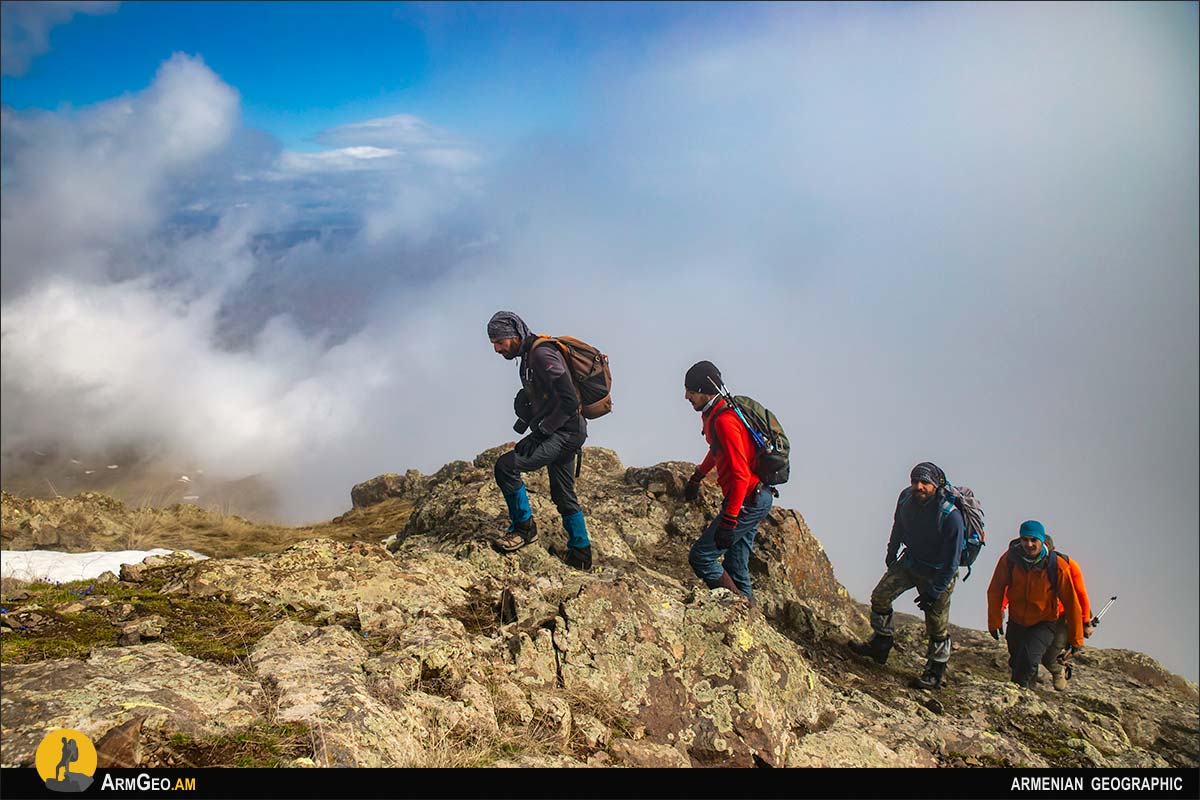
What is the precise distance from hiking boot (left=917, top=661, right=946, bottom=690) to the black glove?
365 cm

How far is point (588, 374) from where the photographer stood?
9172mm

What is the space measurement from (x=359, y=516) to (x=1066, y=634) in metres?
14.7

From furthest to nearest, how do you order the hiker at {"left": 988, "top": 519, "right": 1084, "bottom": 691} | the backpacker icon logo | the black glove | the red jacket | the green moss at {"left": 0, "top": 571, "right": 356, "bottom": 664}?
the hiker at {"left": 988, "top": 519, "right": 1084, "bottom": 691} < the black glove < the red jacket < the green moss at {"left": 0, "top": 571, "right": 356, "bottom": 664} < the backpacker icon logo

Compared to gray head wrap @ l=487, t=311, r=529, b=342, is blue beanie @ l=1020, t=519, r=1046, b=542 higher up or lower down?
lower down

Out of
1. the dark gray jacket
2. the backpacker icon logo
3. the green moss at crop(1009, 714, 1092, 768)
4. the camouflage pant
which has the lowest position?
the green moss at crop(1009, 714, 1092, 768)

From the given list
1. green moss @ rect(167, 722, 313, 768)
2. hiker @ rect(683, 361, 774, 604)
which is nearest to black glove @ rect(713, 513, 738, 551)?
hiker @ rect(683, 361, 774, 604)

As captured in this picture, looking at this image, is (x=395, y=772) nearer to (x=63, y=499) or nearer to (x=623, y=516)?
(x=623, y=516)

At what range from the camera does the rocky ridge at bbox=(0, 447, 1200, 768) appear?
4988 millimetres

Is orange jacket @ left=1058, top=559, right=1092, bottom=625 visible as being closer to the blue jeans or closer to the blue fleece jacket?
the blue fleece jacket

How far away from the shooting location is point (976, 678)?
1036 cm

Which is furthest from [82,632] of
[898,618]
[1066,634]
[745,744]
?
[898,618]

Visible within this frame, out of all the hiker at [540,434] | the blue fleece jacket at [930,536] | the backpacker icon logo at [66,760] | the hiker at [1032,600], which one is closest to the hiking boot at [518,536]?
the hiker at [540,434]

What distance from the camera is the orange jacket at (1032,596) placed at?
10.0 meters

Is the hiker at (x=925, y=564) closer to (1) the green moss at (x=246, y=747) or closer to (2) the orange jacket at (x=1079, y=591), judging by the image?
(2) the orange jacket at (x=1079, y=591)
